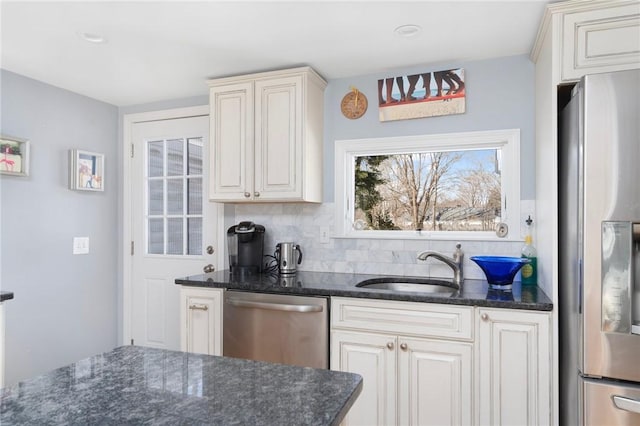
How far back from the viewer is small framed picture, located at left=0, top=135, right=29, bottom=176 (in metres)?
2.62

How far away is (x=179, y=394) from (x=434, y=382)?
146 cm

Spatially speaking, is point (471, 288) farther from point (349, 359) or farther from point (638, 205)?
point (638, 205)

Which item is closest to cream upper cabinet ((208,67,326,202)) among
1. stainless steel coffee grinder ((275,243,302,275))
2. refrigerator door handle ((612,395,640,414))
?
stainless steel coffee grinder ((275,243,302,275))

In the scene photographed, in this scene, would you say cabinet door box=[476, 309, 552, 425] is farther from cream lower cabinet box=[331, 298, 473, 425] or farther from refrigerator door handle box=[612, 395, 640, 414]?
refrigerator door handle box=[612, 395, 640, 414]

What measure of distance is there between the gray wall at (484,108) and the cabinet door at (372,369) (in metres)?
1.15

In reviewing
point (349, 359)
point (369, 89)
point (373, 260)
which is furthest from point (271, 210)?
point (349, 359)

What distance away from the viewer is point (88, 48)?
7.82 ft

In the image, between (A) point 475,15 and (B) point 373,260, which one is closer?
(A) point 475,15

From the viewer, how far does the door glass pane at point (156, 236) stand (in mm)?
3385

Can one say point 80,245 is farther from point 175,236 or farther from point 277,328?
point 277,328

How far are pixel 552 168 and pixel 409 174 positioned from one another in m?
0.98

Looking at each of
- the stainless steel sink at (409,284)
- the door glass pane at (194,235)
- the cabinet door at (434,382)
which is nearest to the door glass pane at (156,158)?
the door glass pane at (194,235)

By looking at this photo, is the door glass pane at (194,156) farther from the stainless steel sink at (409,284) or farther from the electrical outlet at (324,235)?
the stainless steel sink at (409,284)

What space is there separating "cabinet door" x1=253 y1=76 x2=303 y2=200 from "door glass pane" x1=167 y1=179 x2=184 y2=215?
0.90 meters
